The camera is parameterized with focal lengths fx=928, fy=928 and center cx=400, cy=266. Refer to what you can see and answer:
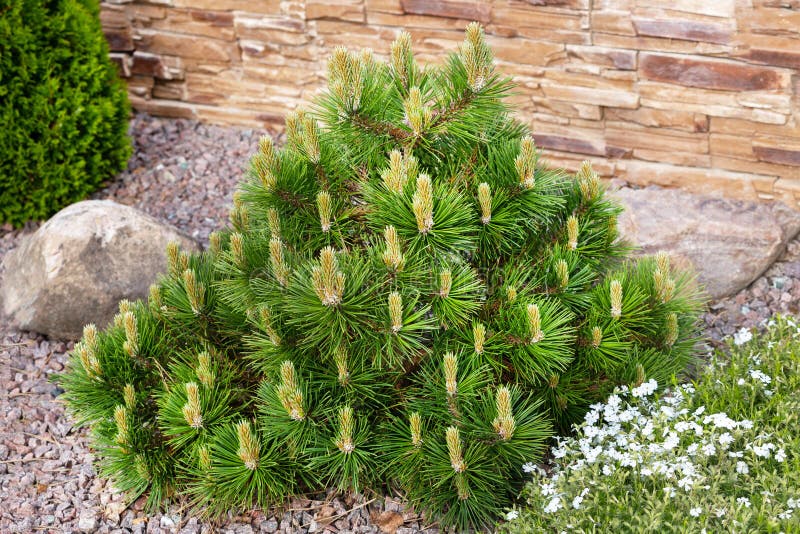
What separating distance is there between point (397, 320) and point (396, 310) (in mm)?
40

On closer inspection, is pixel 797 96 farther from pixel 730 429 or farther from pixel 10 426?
pixel 10 426

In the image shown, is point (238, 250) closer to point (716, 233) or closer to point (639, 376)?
point (639, 376)

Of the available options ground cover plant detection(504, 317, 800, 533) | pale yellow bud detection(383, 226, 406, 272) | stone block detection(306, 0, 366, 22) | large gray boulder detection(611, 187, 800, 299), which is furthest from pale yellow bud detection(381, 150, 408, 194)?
stone block detection(306, 0, 366, 22)

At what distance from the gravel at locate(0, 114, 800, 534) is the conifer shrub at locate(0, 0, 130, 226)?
22 centimetres

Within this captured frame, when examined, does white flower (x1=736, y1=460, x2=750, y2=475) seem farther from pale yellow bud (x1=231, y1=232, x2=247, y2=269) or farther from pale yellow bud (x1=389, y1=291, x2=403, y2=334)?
pale yellow bud (x1=231, y1=232, x2=247, y2=269)

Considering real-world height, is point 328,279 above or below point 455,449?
above

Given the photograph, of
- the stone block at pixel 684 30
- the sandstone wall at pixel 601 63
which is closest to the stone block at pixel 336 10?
the sandstone wall at pixel 601 63

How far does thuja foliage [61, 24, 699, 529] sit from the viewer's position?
8.76 ft

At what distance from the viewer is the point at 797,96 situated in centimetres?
402

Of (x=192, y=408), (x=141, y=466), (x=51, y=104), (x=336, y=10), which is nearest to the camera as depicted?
(x=192, y=408)

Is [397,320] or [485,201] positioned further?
[485,201]

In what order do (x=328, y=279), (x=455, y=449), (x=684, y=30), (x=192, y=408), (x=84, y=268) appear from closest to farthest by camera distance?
(x=328, y=279)
(x=455, y=449)
(x=192, y=408)
(x=84, y=268)
(x=684, y=30)

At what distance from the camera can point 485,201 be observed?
2.70m

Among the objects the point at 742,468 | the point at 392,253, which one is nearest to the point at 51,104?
the point at 392,253
